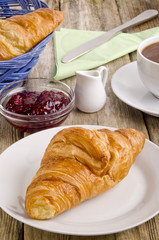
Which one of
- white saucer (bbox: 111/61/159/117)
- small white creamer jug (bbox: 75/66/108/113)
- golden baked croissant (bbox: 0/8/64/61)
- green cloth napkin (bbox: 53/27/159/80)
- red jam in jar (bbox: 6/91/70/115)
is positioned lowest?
green cloth napkin (bbox: 53/27/159/80)

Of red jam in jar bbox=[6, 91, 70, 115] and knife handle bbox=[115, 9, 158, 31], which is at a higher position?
red jam in jar bbox=[6, 91, 70, 115]

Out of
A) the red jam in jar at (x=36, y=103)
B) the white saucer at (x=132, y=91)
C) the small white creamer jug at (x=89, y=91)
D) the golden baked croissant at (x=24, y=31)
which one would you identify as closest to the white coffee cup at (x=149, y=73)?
the white saucer at (x=132, y=91)

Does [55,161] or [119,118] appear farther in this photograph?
[119,118]

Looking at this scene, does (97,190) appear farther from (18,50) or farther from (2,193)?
(18,50)

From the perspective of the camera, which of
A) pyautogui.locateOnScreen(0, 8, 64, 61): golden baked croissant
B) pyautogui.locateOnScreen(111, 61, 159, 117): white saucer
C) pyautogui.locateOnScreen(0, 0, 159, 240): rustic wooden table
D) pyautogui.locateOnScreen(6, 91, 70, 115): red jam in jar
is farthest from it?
pyautogui.locateOnScreen(0, 8, 64, 61): golden baked croissant

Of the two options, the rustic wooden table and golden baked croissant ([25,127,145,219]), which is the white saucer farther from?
golden baked croissant ([25,127,145,219])

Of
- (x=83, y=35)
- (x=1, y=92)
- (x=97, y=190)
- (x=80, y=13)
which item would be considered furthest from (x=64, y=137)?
(x=80, y=13)

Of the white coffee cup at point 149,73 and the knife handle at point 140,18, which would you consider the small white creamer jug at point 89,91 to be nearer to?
the white coffee cup at point 149,73

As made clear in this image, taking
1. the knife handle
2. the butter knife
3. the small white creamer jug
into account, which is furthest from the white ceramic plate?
the knife handle

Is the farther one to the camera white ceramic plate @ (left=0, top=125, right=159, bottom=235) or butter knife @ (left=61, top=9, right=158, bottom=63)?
butter knife @ (left=61, top=9, right=158, bottom=63)
